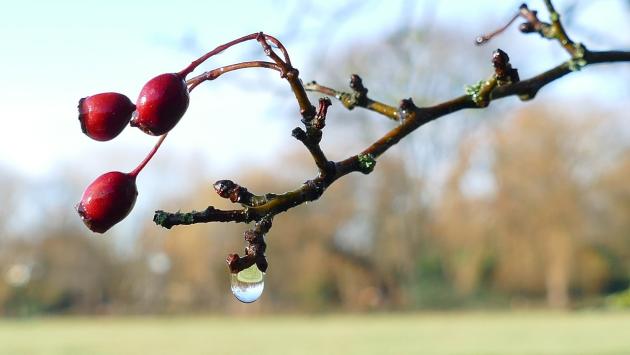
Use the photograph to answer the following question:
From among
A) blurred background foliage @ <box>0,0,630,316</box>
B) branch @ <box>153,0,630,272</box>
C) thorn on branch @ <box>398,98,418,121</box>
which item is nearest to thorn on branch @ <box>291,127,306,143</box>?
branch @ <box>153,0,630,272</box>

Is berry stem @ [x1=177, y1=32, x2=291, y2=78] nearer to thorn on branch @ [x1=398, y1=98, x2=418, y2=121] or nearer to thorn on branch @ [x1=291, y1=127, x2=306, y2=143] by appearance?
thorn on branch @ [x1=291, y1=127, x2=306, y2=143]

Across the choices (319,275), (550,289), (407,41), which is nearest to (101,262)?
(319,275)

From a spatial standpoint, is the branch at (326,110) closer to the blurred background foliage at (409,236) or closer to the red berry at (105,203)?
the red berry at (105,203)

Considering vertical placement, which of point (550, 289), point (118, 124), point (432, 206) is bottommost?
point (118, 124)

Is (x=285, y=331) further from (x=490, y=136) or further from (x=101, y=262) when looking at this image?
(x=101, y=262)

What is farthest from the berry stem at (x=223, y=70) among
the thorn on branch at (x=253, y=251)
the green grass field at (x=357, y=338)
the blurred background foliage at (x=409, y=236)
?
the blurred background foliage at (x=409, y=236)

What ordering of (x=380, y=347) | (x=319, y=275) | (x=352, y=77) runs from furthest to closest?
(x=319, y=275), (x=380, y=347), (x=352, y=77)
